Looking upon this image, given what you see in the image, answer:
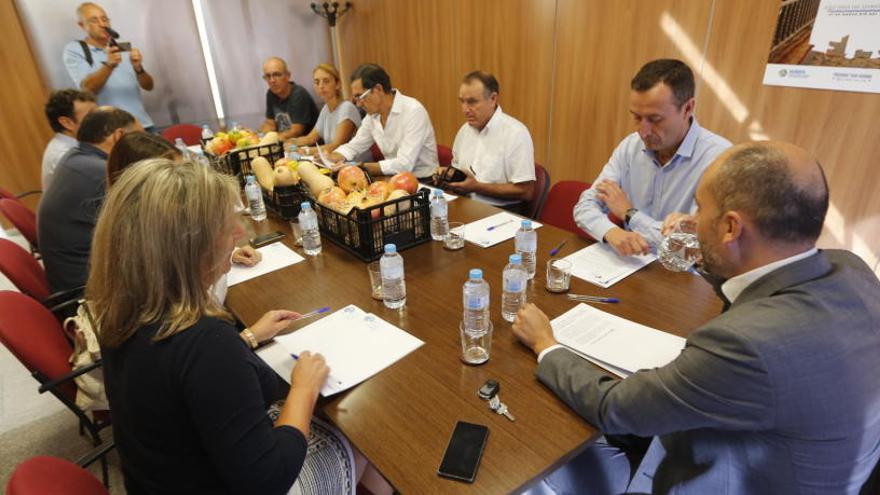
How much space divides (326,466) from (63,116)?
3.00 meters

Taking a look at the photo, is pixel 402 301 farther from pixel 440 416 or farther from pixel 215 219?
pixel 215 219

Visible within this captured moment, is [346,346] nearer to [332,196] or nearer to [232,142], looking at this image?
[332,196]

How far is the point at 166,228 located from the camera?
0.93 metres

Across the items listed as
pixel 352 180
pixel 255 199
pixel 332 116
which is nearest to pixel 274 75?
pixel 332 116

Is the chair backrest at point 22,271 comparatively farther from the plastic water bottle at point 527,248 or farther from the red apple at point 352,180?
the plastic water bottle at point 527,248

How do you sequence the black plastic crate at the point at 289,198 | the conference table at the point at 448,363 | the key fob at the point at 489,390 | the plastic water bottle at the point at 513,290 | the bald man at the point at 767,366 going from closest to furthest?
1. the bald man at the point at 767,366
2. the conference table at the point at 448,363
3. the key fob at the point at 489,390
4. the plastic water bottle at the point at 513,290
5. the black plastic crate at the point at 289,198

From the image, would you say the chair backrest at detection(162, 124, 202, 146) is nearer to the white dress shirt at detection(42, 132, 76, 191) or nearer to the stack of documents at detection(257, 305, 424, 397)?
the white dress shirt at detection(42, 132, 76, 191)

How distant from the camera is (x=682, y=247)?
5.27 ft

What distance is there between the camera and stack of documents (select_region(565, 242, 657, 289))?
1.55 meters

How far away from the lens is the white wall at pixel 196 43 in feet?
14.8

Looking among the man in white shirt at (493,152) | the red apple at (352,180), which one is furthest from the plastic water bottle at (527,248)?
the man in white shirt at (493,152)

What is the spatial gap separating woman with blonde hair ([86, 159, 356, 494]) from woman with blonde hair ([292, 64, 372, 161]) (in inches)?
120

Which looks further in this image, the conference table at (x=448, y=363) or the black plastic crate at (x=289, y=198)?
the black plastic crate at (x=289, y=198)

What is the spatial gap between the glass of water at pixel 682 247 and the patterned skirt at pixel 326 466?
1209 mm
